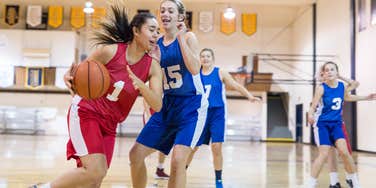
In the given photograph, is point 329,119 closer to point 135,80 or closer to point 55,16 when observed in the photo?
point 135,80

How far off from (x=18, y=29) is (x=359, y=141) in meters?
16.9

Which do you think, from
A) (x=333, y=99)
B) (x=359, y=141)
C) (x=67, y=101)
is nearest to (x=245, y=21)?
(x=359, y=141)

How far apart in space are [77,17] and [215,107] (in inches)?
627

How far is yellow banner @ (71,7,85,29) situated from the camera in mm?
19500

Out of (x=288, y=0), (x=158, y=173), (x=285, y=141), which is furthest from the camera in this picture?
(x=285, y=141)

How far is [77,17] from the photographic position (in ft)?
64.5

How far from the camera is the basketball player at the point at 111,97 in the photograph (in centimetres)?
285

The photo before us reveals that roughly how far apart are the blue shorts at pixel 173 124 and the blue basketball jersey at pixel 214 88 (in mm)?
1670

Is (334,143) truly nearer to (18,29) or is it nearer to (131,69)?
(131,69)

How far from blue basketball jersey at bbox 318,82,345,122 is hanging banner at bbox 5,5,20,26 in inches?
743

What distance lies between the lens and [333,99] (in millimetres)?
5156

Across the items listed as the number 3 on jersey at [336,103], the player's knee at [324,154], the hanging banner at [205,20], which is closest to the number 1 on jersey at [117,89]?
the player's knee at [324,154]

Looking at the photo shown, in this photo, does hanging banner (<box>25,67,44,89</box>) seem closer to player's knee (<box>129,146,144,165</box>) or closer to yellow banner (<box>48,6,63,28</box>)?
yellow banner (<box>48,6,63,28</box>)

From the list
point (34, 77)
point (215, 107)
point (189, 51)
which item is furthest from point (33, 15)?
point (189, 51)
